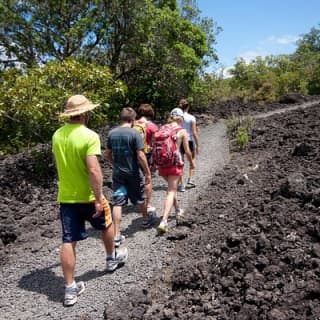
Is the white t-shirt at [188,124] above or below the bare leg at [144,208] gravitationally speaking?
above

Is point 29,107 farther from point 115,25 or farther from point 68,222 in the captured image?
point 115,25

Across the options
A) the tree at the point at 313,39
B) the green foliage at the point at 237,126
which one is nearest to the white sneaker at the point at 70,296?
the green foliage at the point at 237,126

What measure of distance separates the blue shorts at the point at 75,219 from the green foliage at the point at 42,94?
464 cm

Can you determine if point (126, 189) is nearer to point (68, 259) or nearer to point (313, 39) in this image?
point (68, 259)

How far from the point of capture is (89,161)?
4.14 metres

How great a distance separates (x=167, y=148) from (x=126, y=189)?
828 millimetres

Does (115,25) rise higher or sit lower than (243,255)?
higher

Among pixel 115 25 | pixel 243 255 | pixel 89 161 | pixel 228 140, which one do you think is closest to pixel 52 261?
pixel 89 161

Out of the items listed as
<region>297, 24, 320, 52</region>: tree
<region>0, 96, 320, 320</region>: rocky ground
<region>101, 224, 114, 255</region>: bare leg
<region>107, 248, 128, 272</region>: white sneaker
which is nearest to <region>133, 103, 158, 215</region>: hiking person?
<region>0, 96, 320, 320</region>: rocky ground

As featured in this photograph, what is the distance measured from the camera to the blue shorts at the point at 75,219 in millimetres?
4371

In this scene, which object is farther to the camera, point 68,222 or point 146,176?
point 146,176

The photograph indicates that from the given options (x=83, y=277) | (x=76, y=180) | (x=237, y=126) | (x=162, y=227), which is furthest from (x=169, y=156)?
(x=237, y=126)

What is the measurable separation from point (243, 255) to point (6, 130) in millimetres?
7050

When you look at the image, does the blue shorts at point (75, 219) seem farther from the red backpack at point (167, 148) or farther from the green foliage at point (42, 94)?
the green foliage at point (42, 94)
